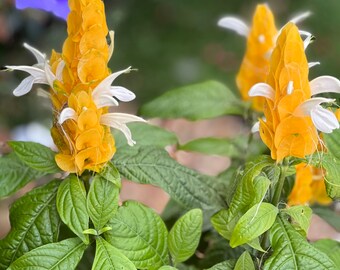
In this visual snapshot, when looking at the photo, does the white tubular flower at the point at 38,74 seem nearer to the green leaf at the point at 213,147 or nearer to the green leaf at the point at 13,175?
the green leaf at the point at 13,175

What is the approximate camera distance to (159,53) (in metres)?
2.19

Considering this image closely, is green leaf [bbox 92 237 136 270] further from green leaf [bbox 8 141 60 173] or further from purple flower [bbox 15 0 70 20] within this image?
purple flower [bbox 15 0 70 20]

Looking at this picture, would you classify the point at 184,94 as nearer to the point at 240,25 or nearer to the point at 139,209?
the point at 240,25

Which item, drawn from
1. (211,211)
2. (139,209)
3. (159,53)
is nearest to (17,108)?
(159,53)

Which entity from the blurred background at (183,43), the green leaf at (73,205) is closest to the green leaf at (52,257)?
the green leaf at (73,205)

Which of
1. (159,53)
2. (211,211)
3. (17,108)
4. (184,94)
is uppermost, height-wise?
(159,53)

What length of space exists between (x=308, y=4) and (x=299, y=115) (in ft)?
4.61

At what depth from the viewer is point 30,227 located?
773 mm

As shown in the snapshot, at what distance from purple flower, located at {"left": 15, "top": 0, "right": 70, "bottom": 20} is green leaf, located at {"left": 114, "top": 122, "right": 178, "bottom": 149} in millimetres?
178

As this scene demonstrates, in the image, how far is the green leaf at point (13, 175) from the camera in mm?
827

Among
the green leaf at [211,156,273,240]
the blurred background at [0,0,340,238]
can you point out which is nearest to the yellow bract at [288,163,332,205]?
the green leaf at [211,156,273,240]

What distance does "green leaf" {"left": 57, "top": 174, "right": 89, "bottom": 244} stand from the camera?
73cm

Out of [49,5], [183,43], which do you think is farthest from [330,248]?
[183,43]

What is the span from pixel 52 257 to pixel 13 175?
0.15 meters
